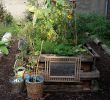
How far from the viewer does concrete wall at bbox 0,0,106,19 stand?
13.4m

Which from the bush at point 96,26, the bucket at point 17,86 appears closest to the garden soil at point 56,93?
the bucket at point 17,86

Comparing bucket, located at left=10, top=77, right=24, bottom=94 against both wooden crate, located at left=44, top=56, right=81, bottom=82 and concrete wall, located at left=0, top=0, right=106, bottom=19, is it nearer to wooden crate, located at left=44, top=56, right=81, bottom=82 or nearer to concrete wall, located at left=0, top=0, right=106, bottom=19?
wooden crate, located at left=44, top=56, right=81, bottom=82

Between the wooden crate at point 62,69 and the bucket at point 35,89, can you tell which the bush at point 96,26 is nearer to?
the wooden crate at point 62,69

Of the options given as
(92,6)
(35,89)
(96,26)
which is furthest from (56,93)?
(92,6)

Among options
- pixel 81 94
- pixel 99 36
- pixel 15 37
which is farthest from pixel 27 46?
pixel 99 36

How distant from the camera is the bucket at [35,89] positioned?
4.92 m

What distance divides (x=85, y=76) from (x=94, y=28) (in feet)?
18.7

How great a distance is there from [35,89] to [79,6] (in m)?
9.14

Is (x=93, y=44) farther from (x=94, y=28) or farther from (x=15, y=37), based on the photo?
(x=15, y=37)

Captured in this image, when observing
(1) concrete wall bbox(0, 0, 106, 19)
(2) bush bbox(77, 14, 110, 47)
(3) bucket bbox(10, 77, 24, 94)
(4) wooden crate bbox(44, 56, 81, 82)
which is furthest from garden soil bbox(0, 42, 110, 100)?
(1) concrete wall bbox(0, 0, 106, 19)

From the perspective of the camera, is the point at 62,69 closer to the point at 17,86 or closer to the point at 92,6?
the point at 17,86

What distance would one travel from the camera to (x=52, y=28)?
6305 mm

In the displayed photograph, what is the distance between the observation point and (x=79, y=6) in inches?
534

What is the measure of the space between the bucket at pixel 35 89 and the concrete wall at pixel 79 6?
337 inches
